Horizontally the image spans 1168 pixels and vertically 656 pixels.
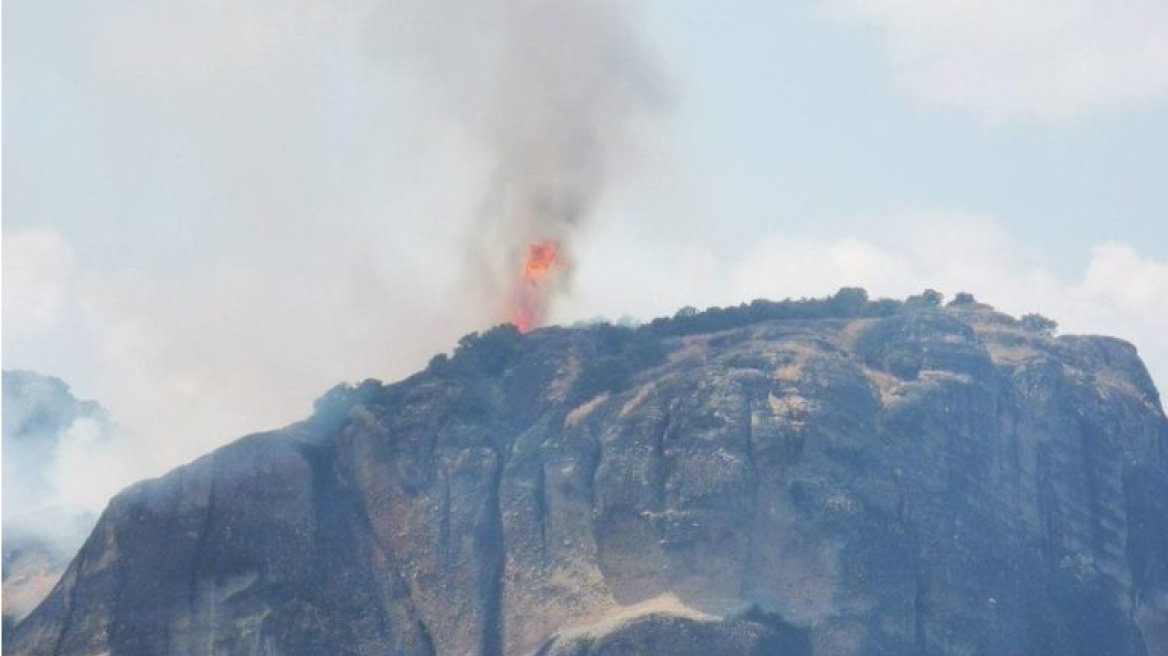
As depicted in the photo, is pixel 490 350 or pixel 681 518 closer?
pixel 681 518

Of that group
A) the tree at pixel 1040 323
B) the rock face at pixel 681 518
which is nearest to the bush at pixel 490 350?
the rock face at pixel 681 518

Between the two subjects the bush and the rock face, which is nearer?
the rock face

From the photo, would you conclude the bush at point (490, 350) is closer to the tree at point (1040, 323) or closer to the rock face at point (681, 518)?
the rock face at point (681, 518)

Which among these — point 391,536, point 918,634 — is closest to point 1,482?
point 391,536

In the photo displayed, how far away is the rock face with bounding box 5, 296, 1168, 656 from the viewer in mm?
140625

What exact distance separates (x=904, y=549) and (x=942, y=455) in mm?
11250

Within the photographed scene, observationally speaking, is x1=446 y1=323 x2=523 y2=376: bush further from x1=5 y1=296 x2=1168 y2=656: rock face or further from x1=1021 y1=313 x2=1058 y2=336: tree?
x1=1021 y1=313 x2=1058 y2=336: tree

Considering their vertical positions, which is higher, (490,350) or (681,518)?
(490,350)

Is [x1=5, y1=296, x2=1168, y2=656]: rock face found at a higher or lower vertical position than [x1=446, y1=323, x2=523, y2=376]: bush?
lower

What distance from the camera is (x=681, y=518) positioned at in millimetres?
143500

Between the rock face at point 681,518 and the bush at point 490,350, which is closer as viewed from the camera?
the rock face at point 681,518

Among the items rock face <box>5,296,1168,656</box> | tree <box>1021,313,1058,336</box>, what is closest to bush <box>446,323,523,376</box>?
rock face <box>5,296,1168,656</box>

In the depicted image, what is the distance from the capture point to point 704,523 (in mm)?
142750

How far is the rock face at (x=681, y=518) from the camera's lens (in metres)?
141
